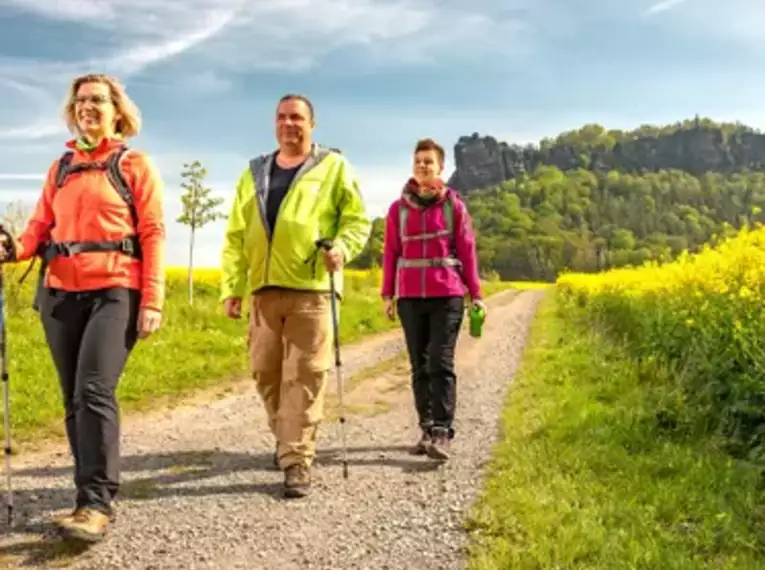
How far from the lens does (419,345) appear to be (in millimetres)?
6789

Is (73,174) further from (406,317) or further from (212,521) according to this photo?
(406,317)

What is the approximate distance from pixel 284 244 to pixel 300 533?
6.13 ft

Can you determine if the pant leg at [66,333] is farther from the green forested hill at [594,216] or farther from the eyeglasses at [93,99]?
the green forested hill at [594,216]

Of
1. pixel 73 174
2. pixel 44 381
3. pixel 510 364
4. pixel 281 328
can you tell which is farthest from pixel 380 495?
pixel 510 364

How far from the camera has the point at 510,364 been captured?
42.4ft

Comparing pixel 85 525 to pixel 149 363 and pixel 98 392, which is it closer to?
pixel 98 392

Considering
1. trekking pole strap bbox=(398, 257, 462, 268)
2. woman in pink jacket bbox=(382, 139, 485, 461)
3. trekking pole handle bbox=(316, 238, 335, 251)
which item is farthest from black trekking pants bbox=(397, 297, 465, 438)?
trekking pole handle bbox=(316, 238, 335, 251)

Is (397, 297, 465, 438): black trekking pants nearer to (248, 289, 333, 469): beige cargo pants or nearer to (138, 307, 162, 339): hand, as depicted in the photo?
(248, 289, 333, 469): beige cargo pants

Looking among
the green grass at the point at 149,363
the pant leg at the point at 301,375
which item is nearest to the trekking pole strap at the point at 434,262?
the pant leg at the point at 301,375

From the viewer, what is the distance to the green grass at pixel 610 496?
4.26m

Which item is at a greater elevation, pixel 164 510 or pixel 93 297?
pixel 93 297

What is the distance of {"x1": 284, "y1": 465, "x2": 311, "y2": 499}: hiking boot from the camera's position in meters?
5.39

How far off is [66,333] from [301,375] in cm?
158

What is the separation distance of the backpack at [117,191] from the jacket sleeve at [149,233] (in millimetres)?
39
